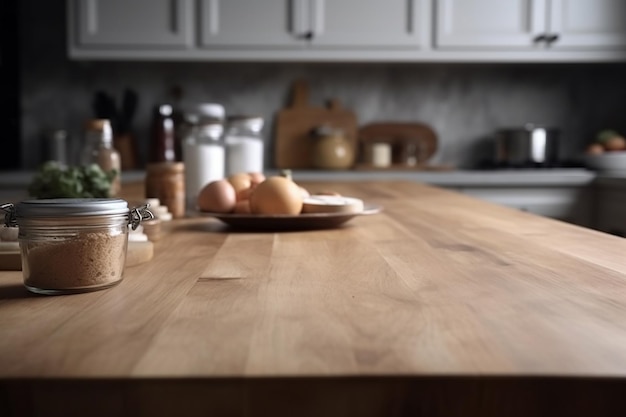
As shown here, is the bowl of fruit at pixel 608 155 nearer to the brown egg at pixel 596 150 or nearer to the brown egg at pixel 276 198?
the brown egg at pixel 596 150

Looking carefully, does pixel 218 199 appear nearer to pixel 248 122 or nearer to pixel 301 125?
pixel 248 122

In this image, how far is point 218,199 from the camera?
3.89ft

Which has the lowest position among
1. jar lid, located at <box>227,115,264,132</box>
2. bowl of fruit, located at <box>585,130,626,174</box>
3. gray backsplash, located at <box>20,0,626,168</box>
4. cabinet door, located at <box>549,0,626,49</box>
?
bowl of fruit, located at <box>585,130,626,174</box>

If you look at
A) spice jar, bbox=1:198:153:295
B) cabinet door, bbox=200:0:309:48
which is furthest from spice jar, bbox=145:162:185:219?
cabinet door, bbox=200:0:309:48

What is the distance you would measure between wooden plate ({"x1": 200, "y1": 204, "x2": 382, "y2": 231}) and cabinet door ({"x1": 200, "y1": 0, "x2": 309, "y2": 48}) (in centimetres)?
202

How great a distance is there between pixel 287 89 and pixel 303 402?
3170 mm

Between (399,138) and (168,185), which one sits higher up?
(399,138)

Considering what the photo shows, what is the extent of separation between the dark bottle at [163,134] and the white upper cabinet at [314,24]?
0.37m

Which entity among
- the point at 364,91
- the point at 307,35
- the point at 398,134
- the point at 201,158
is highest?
the point at 307,35

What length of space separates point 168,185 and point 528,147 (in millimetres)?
2193

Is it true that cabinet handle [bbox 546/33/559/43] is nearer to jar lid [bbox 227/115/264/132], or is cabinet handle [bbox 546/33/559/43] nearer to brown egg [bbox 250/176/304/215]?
jar lid [bbox 227/115/264/132]

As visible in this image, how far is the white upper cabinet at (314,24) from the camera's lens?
3031mm

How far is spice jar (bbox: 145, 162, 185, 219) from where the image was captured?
4.35 feet

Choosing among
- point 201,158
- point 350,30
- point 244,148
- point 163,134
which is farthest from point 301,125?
point 201,158
